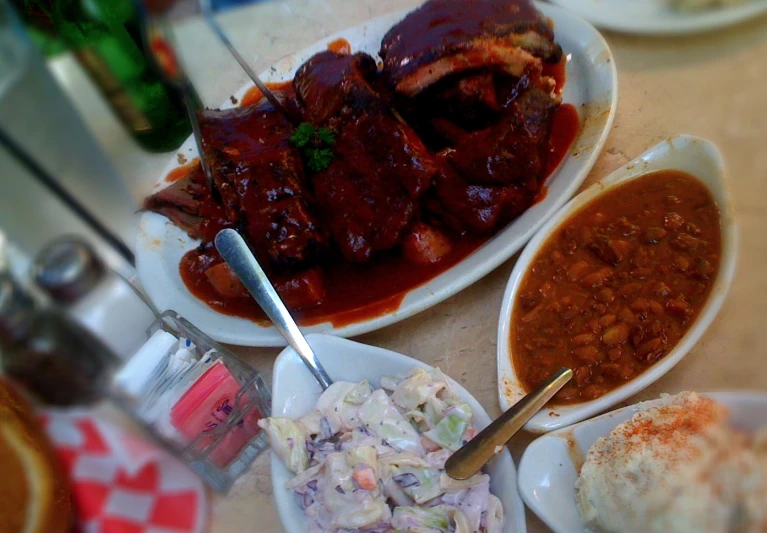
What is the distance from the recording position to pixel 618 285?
54.6 inches

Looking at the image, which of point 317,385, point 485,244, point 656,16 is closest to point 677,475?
point 656,16

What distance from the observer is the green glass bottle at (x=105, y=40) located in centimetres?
50

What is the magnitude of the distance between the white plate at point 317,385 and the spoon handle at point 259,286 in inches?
1.2

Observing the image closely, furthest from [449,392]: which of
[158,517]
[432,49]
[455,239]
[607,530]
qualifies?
[432,49]

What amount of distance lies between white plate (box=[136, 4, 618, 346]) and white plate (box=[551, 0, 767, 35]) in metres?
0.05

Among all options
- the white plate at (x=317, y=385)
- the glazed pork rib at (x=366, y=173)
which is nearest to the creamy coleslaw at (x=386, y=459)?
the white plate at (x=317, y=385)

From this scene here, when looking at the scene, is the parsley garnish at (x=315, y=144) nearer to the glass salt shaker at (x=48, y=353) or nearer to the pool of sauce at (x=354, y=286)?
the pool of sauce at (x=354, y=286)

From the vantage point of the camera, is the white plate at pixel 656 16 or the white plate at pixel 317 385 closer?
the white plate at pixel 656 16

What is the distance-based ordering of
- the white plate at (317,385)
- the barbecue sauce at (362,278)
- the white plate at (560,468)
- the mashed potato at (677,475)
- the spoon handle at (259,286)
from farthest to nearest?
the barbecue sauce at (362,278), the spoon handle at (259,286), the white plate at (317,385), the white plate at (560,468), the mashed potato at (677,475)

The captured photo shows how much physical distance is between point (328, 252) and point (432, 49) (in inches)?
29.8

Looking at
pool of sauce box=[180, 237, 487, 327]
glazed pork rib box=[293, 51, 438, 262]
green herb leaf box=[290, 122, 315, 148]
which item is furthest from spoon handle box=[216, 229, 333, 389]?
green herb leaf box=[290, 122, 315, 148]

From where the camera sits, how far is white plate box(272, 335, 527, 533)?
118 centimetres

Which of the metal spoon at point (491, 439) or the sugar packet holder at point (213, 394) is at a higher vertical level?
the sugar packet holder at point (213, 394)

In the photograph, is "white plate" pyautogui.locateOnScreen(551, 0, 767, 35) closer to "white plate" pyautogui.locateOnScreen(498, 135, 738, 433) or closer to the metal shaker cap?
"white plate" pyautogui.locateOnScreen(498, 135, 738, 433)
